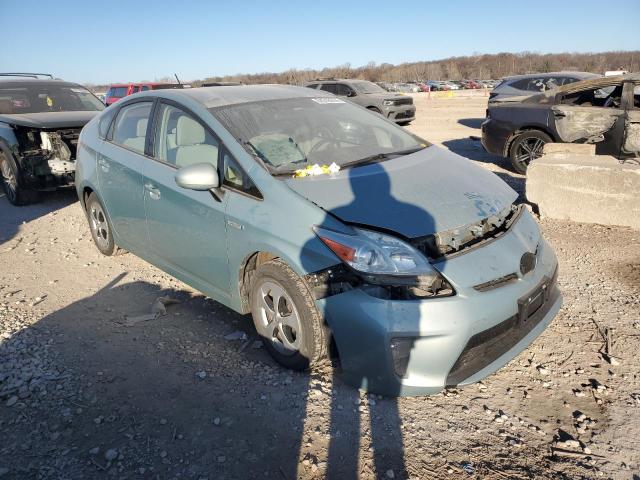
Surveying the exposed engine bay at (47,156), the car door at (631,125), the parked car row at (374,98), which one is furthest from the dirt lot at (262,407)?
the parked car row at (374,98)

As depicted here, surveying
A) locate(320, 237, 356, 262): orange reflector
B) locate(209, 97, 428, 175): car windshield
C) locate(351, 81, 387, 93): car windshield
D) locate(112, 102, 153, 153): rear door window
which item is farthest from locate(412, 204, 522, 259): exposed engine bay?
locate(351, 81, 387, 93): car windshield

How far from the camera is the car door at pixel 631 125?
6930mm

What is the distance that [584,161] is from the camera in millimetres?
5711

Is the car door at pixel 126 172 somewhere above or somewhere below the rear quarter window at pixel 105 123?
below

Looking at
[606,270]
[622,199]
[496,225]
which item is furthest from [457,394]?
[622,199]

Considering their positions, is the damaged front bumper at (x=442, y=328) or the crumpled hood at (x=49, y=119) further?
the crumpled hood at (x=49, y=119)

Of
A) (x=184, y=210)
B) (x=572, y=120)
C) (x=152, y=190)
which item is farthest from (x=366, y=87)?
(x=184, y=210)

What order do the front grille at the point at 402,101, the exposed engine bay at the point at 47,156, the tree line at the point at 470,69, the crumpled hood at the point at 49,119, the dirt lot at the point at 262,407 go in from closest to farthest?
the dirt lot at the point at 262,407
the crumpled hood at the point at 49,119
the exposed engine bay at the point at 47,156
the front grille at the point at 402,101
the tree line at the point at 470,69

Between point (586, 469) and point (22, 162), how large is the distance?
7.68 m

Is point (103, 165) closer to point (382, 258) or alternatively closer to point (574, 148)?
point (382, 258)

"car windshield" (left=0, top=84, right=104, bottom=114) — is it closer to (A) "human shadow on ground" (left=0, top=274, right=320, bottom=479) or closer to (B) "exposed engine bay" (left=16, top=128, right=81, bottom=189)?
(B) "exposed engine bay" (left=16, top=128, right=81, bottom=189)

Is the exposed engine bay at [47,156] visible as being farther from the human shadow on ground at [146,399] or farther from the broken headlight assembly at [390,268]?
the broken headlight assembly at [390,268]

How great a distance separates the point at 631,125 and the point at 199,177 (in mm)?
6694

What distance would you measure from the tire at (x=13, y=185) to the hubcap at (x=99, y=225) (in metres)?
2.93
